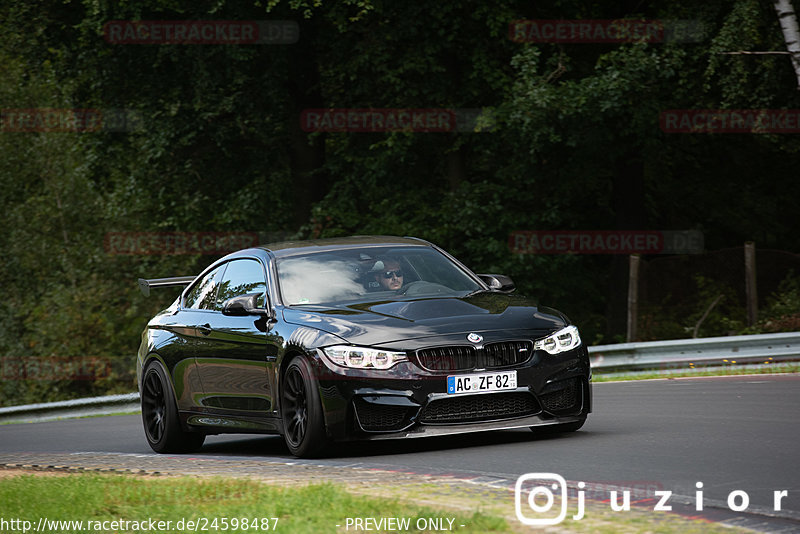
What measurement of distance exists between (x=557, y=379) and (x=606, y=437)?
635mm

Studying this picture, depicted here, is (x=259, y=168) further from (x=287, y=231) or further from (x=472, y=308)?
(x=472, y=308)

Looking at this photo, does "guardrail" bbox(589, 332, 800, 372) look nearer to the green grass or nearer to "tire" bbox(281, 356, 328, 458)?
"tire" bbox(281, 356, 328, 458)

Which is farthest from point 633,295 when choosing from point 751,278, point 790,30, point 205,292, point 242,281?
point 242,281

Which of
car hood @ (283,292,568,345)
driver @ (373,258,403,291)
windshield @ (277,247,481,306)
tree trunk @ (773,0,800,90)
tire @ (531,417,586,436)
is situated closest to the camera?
car hood @ (283,292,568,345)

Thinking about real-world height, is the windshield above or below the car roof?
below

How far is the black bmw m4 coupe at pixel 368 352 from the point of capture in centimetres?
926

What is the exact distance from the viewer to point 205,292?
11844 millimetres

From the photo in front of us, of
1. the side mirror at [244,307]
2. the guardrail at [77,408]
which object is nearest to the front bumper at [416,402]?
the side mirror at [244,307]

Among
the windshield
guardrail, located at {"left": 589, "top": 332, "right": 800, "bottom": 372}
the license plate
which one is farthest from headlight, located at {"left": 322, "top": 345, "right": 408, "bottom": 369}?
guardrail, located at {"left": 589, "top": 332, "right": 800, "bottom": 372}

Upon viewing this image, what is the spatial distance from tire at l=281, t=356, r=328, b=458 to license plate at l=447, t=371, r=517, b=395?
920mm

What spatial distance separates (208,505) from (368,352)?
2.46 m

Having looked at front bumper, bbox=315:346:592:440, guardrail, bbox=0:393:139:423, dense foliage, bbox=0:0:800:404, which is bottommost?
guardrail, bbox=0:393:139:423

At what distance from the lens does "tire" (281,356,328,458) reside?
934 centimetres

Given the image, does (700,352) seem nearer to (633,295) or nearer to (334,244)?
(633,295)
